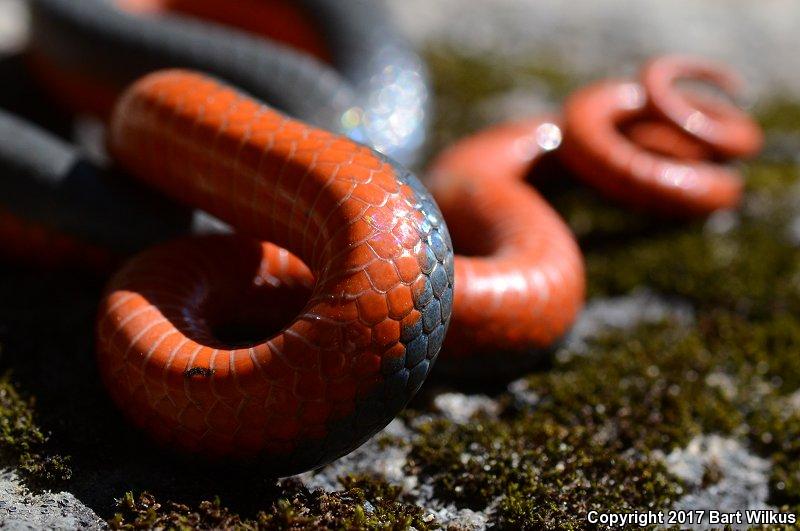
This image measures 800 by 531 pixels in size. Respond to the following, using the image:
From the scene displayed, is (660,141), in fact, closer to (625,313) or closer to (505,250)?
(625,313)

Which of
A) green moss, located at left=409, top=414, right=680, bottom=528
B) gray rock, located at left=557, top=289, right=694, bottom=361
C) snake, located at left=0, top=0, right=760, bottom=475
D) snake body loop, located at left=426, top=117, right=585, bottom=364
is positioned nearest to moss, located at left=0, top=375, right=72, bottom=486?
snake, located at left=0, top=0, right=760, bottom=475

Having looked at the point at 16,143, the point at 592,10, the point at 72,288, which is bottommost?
the point at 72,288

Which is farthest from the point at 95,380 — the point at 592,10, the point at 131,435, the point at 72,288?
the point at 592,10

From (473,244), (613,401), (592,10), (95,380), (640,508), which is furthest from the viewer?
(592,10)

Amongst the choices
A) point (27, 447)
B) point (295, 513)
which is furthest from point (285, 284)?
point (27, 447)

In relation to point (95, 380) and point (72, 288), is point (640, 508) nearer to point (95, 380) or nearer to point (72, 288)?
point (95, 380)

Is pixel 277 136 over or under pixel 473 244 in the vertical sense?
under

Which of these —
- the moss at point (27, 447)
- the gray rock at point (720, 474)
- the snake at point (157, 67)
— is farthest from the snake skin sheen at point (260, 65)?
the gray rock at point (720, 474)

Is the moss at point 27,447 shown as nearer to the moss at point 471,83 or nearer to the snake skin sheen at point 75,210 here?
the snake skin sheen at point 75,210

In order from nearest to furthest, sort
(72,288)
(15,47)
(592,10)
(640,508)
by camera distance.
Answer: (640,508), (72,288), (15,47), (592,10)
